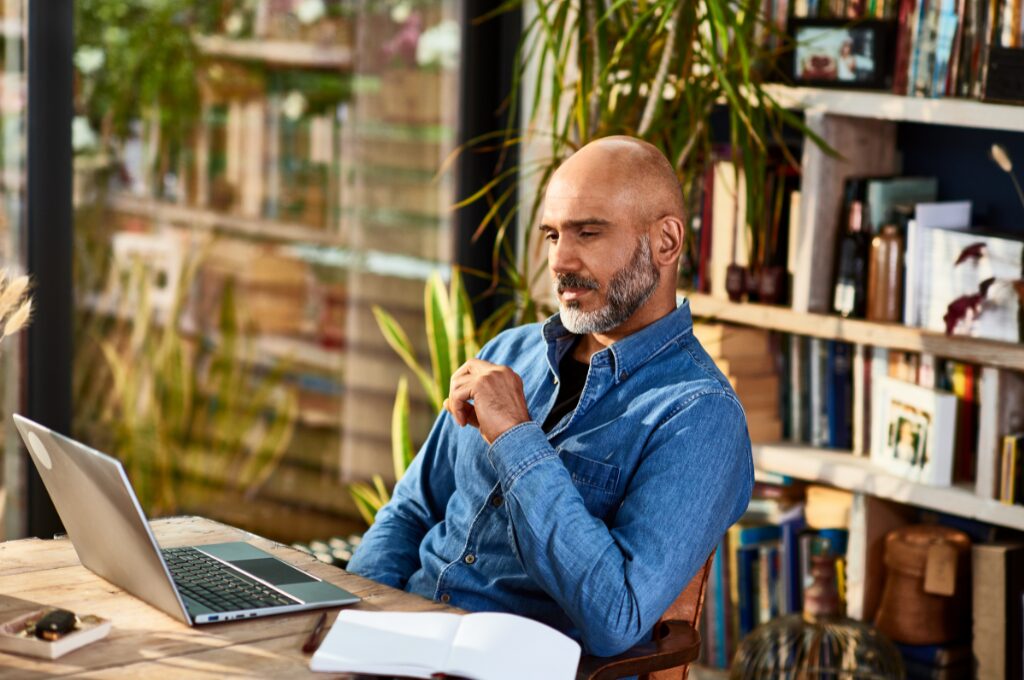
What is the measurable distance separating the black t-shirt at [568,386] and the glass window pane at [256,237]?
1580 millimetres

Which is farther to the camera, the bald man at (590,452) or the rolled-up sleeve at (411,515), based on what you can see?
the rolled-up sleeve at (411,515)

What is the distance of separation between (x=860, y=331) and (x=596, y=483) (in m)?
1.28

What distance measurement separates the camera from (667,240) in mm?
2324

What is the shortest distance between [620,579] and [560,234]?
1.96 ft

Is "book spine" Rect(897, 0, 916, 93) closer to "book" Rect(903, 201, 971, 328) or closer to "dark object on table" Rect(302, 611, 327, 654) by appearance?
"book" Rect(903, 201, 971, 328)

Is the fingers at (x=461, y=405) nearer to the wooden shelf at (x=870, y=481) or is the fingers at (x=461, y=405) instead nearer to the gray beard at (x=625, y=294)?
the gray beard at (x=625, y=294)

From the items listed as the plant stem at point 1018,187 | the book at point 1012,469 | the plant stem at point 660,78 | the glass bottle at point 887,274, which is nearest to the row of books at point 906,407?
the book at point 1012,469

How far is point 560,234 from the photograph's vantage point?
2.32 metres

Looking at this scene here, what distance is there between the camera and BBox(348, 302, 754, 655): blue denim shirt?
200 cm

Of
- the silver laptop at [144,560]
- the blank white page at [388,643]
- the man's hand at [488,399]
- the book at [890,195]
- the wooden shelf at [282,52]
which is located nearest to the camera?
the blank white page at [388,643]

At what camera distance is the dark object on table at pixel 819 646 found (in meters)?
3.18

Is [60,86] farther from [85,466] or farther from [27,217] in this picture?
[85,466]

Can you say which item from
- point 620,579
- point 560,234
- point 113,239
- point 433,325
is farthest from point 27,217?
point 620,579

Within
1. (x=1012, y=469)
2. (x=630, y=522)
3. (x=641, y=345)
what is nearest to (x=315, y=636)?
(x=630, y=522)
